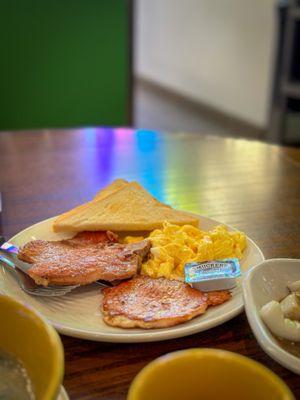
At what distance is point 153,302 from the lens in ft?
2.62

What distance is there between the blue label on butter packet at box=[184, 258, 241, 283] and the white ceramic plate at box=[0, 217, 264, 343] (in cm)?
3

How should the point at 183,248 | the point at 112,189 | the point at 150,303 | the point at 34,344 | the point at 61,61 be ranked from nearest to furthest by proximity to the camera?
the point at 34,344, the point at 150,303, the point at 183,248, the point at 112,189, the point at 61,61

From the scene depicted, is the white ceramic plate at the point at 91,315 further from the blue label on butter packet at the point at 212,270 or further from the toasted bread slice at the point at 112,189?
the toasted bread slice at the point at 112,189

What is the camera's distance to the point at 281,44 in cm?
383

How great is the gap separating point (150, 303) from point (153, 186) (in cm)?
67

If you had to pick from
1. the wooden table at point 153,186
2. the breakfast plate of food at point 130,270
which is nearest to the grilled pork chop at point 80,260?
the breakfast plate of food at point 130,270

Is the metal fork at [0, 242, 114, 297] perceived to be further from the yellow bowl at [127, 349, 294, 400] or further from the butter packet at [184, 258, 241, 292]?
the yellow bowl at [127, 349, 294, 400]

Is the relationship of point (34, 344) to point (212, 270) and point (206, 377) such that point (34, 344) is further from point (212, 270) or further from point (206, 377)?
point (212, 270)

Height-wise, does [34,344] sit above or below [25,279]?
above

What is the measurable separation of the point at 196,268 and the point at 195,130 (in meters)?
4.01

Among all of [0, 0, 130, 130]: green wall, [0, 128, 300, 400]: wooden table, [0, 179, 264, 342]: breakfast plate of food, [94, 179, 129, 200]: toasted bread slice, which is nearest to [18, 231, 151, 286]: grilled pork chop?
[0, 179, 264, 342]: breakfast plate of food

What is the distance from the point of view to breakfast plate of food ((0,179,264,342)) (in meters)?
0.77

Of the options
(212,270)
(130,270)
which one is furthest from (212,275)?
(130,270)

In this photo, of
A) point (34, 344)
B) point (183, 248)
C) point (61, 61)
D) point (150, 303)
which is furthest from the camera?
point (61, 61)
